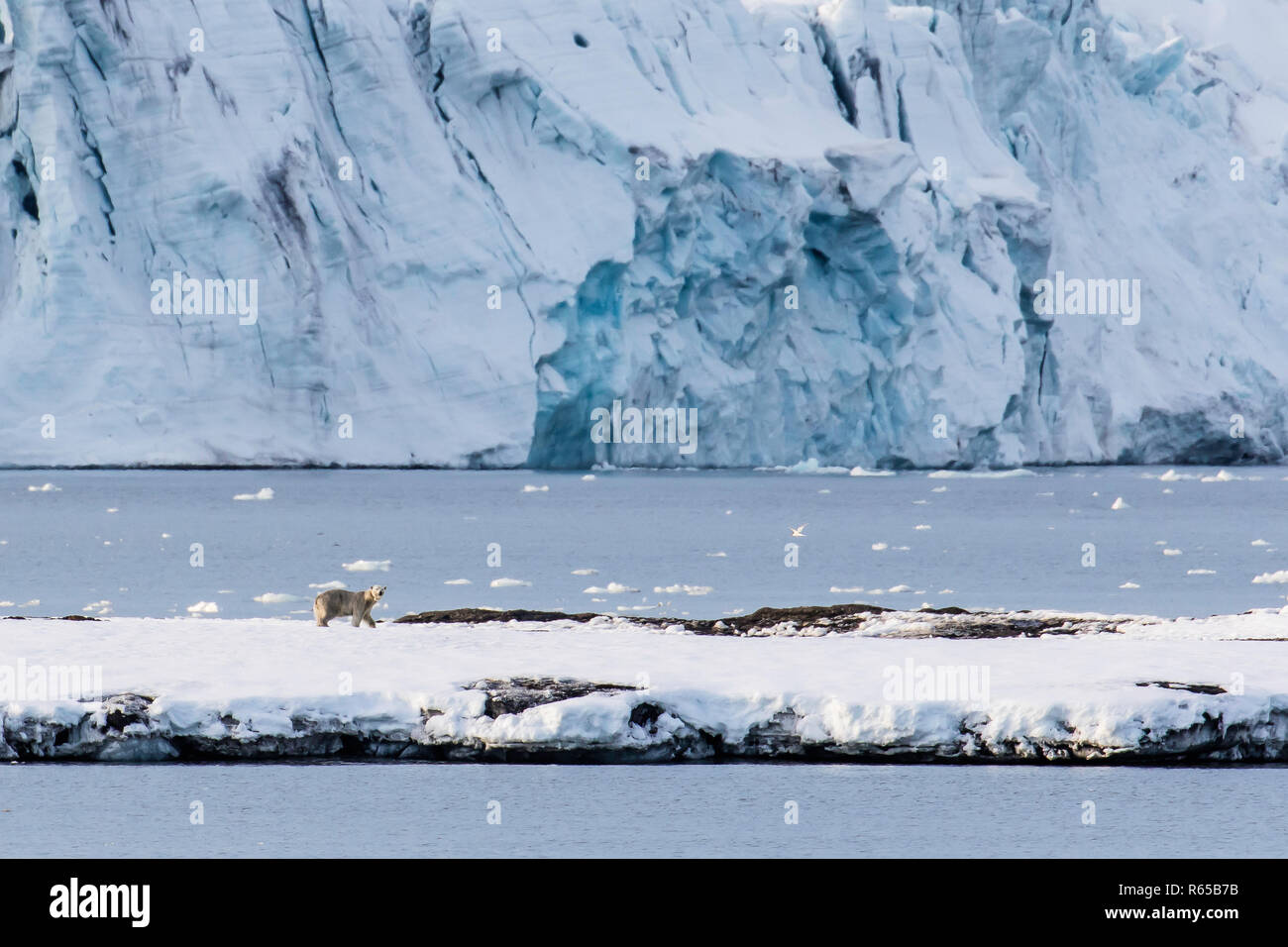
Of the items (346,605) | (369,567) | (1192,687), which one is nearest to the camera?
(1192,687)

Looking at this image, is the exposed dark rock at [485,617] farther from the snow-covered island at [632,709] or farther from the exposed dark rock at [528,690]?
the exposed dark rock at [528,690]

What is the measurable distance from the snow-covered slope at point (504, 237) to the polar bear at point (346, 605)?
74.9 ft

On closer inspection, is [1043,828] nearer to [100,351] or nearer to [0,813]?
[0,813]

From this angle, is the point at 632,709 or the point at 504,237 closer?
the point at 632,709

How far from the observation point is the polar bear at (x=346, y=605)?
11430mm

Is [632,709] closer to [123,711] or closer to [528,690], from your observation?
[528,690]

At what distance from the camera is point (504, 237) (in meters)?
35.8

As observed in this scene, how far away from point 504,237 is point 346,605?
2495 cm

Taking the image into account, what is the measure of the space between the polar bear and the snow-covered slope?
2284 centimetres

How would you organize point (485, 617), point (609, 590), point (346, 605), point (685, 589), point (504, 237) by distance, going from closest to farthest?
point (346, 605) → point (485, 617) → point (609, 590) → point (685, 589) → point (504, 237)

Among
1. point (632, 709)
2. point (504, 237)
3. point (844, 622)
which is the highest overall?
point (504, 237)

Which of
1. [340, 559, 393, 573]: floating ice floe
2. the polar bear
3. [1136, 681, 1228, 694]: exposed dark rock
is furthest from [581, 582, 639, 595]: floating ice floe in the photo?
[1136, 681, 1228, 694]: exposed dark rock

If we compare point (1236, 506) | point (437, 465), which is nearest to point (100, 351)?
point (437, 465)

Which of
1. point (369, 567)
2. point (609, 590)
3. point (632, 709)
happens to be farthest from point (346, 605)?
point (369, 567)
